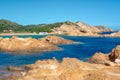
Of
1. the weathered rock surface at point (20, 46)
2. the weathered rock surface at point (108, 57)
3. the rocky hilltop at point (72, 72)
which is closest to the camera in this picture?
the rocky hilltop at point (72, 72)

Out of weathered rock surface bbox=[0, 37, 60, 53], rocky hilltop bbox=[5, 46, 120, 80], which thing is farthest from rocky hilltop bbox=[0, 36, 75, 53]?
rocky hilltop bbox=[5, 46, 120, 80]

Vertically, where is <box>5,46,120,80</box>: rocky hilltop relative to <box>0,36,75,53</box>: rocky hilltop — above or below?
above

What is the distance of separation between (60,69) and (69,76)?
24.6 feet

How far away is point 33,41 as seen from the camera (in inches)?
4444

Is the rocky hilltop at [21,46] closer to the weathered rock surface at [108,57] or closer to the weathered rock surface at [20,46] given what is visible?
the weathered rock surface at [20,46]

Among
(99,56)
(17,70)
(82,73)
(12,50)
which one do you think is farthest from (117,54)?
(12,50)

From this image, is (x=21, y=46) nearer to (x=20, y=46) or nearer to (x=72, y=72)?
(x=20, y=46)

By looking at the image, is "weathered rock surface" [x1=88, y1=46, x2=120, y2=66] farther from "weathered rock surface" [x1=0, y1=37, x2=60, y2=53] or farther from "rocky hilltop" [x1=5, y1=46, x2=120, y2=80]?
"weathered rock surface" [x1=0, y1=37, x2=60, y2=53]

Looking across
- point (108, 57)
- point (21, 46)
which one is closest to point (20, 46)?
point (21, 46)

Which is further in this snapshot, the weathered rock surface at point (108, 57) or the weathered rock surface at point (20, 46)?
the weathered rock surface at point (20, 46)

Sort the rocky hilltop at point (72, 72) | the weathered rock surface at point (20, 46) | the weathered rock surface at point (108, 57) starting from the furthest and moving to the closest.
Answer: the weathered rock surface at point (20, 46), the weathered rock surface at point (108, 57), the rocky hilltop at point (72, 72)

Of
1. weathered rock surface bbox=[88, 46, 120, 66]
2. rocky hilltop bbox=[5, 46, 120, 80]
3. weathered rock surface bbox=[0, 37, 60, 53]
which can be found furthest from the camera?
weathered rock surface bbox=[0, 37, 60, 53]

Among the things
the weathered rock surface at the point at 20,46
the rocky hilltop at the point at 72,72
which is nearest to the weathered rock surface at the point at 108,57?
the rocky hilltop at the point at 72,72

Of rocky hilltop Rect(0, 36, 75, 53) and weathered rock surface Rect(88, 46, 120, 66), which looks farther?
rocky hilltop Rect(0, 36, 75, 53)
